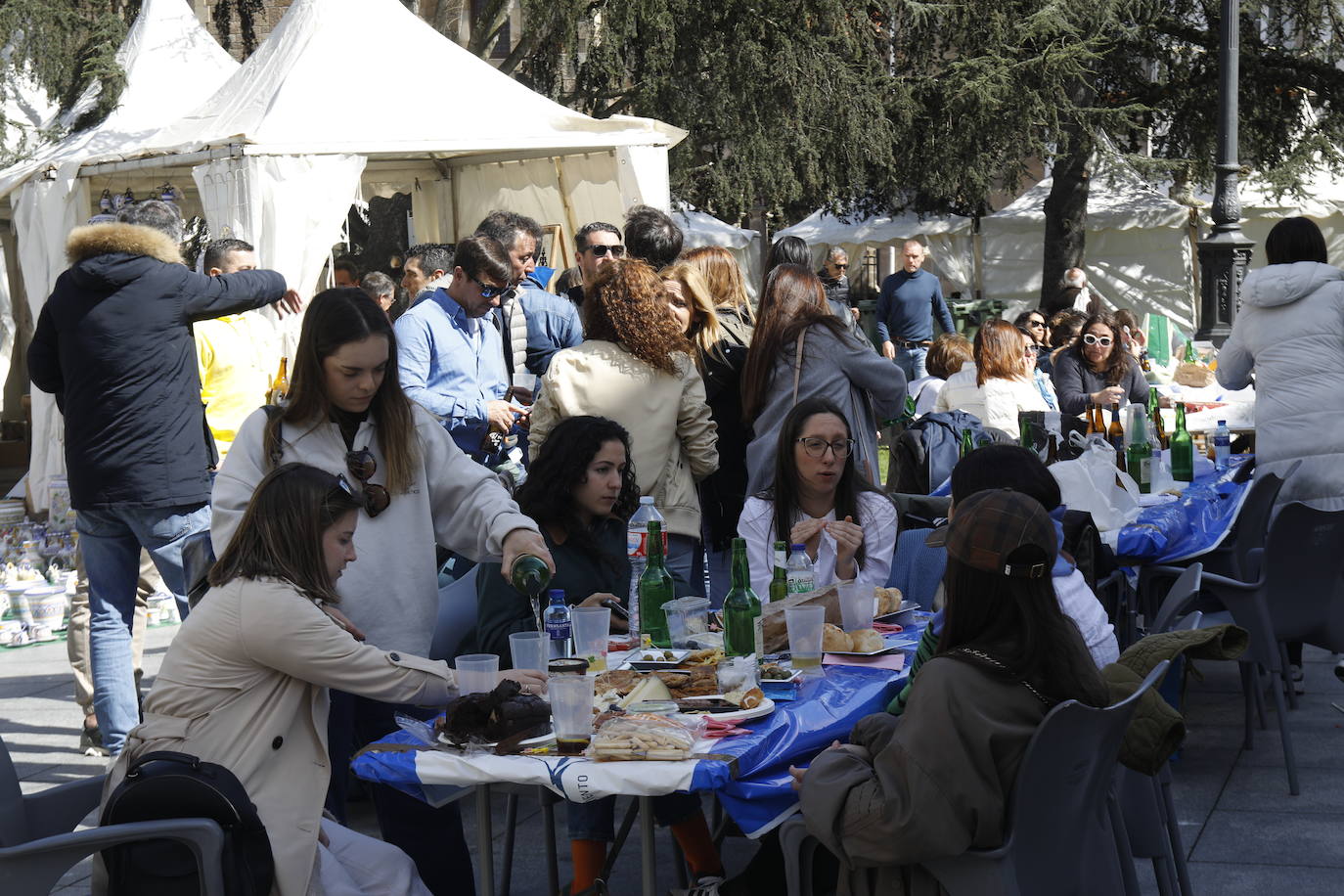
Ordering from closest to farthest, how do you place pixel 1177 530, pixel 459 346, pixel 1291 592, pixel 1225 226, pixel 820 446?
pixel 820 446, pixel 1291 592, pixel 1177 530, pixel 459 346, pixel 1225 226

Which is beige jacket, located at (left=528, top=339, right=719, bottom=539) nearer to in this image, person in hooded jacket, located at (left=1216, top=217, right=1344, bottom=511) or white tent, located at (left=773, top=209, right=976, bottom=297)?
person in hooded jacket, located at (left=1216, top=217, right=1344, bottom=511)

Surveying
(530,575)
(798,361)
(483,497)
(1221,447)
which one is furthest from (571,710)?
(1221,447)

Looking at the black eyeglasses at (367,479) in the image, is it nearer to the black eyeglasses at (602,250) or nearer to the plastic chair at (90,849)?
the plastic chair at (90,849)

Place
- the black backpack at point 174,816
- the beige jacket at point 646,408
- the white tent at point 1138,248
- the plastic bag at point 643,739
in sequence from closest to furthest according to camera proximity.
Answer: the black backpack at point 174,816 < the plastic bag at point 643,739 < the beige jacket at point 646,408 < the white tent at point 1138,248

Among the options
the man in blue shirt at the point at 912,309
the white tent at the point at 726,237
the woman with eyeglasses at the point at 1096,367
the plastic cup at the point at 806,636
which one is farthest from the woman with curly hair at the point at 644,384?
the white tent at the point at 726,237

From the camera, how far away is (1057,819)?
9.52ft

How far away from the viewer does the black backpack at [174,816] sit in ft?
9.47

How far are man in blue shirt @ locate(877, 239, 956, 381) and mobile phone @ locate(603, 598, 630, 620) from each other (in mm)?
10205

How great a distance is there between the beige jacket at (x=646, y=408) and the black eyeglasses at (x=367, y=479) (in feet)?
5.26

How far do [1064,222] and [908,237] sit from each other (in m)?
2.77

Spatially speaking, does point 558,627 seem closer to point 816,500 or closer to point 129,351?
point 816,500

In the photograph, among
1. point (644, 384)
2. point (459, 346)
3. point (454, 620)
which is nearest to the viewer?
point (454, 620)

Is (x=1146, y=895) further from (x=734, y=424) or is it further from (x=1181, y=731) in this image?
(x=734, y=424)

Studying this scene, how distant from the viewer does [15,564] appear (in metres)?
9.87
